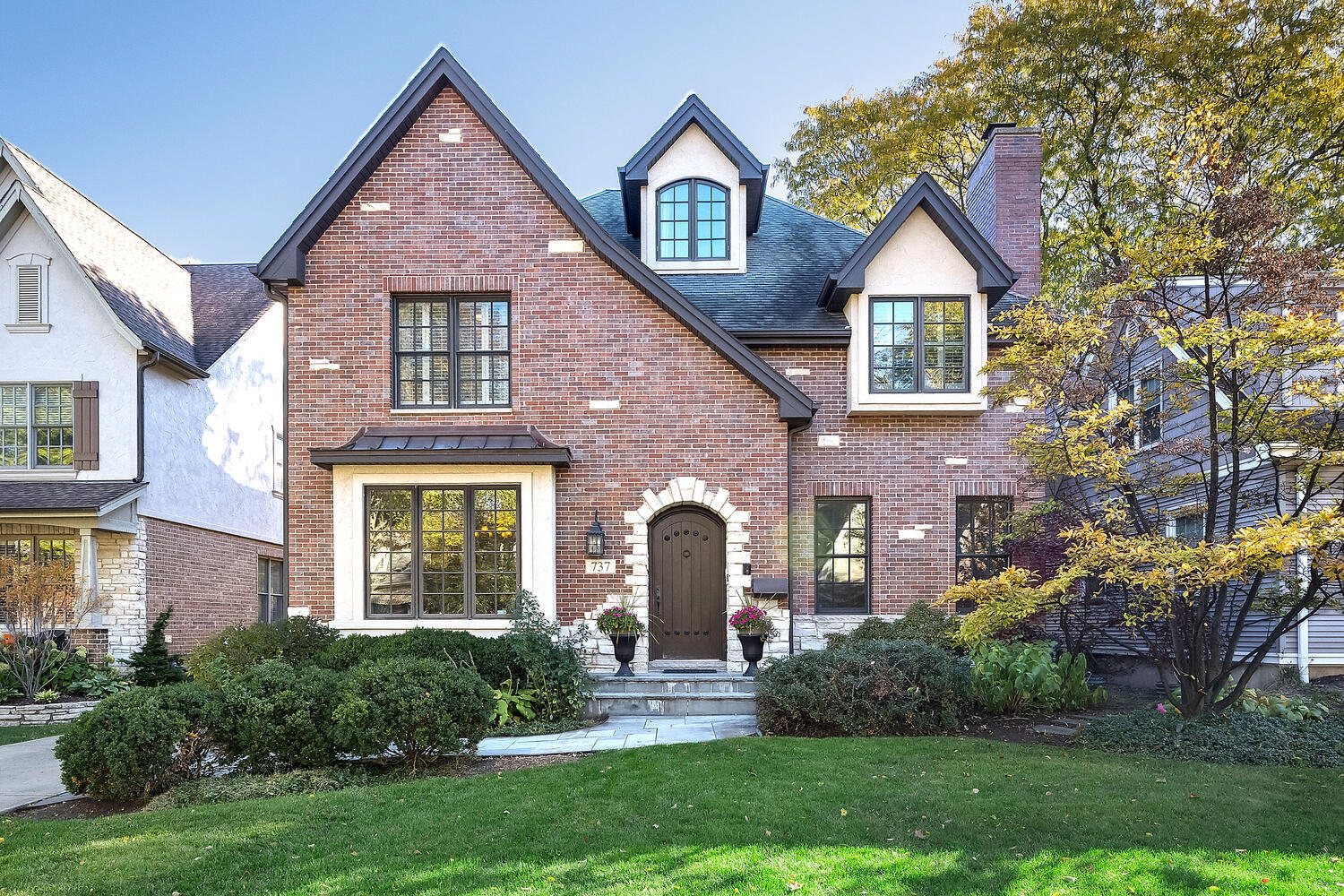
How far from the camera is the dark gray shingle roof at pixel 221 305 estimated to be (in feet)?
58.5

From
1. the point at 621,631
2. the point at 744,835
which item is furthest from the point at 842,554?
the point at 744,835

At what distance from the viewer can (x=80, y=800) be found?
725 centimetres

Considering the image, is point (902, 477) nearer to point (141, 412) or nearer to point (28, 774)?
point (28, 774)

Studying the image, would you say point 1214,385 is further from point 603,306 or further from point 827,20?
point 827,20

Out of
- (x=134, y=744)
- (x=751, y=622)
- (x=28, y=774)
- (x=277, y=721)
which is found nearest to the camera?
(x=134, y=744)

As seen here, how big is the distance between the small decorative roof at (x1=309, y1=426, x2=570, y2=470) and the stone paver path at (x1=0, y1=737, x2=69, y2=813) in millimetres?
4380

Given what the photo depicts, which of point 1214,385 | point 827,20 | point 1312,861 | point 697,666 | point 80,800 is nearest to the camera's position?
point 1312,861

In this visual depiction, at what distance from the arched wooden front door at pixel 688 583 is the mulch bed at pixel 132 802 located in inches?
162

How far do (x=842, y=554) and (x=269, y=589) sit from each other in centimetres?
1364

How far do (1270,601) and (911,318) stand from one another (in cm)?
592

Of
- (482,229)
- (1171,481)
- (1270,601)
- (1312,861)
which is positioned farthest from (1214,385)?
(482,229)

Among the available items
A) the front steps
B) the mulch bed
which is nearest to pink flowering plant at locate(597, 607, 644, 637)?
the front steps

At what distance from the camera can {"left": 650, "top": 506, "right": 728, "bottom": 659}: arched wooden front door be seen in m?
12.4

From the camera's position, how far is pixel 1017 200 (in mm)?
14492
